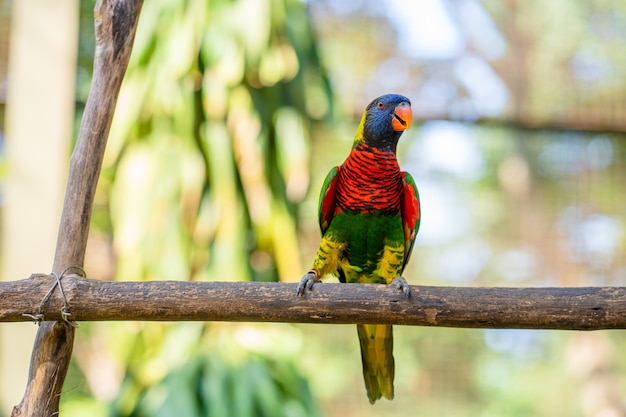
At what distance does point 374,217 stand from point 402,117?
36cm

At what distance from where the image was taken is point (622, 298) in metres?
1.76

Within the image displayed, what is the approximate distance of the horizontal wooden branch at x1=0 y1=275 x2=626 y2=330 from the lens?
1.75 meters

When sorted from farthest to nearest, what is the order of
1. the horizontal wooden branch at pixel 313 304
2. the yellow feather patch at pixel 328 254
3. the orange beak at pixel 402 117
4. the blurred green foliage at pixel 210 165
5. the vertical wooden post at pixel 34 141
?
1. the vertical wooden post at pixel 34 141
2. the blurred green foliage at pixel 210 165
3. the yellow feather patch at pixel 328 254
4. the orange beak at pixel 402 117
5. the horizontal wooden branch at pixel 313 304

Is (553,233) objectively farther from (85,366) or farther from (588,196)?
(85,366)

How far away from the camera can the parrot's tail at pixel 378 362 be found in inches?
90.7

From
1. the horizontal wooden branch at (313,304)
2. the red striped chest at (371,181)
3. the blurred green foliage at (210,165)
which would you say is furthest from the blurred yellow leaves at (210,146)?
the horizontal wooden branch at (313,304)

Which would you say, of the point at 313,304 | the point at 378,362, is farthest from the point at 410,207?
the point at 313,304

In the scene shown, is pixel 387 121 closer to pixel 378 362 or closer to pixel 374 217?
pixel 374 217

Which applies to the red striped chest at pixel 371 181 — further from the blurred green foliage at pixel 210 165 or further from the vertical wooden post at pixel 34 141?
the vertical wooden post at pixel 34 141

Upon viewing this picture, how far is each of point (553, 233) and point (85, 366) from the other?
2858 mm

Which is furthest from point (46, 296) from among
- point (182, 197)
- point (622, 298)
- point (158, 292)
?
point (182, 197)

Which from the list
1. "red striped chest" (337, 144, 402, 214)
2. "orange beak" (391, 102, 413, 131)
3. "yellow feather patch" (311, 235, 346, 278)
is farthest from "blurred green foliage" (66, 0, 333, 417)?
"orange beak" (391, 102, 413, 131)

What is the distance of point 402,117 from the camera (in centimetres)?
228

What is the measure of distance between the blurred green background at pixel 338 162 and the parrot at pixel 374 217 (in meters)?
1.12
